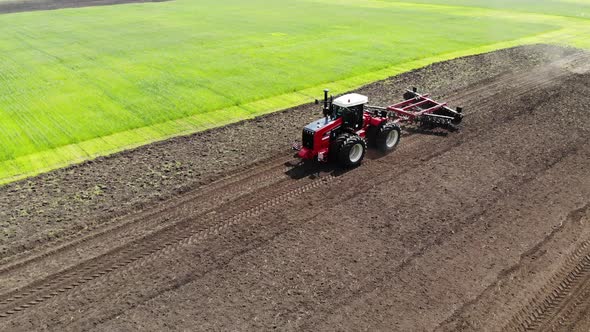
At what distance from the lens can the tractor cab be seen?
52.7 ft

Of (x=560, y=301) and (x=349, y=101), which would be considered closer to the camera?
(x=560, y=301)

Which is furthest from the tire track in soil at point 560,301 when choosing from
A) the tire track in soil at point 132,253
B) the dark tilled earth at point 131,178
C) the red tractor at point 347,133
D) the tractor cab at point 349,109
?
the dark tilled earth at point 131,178

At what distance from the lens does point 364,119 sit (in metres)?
17.2

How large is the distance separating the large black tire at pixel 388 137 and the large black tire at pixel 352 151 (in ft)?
3.47

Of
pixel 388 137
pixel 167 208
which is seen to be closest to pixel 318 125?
pixel 388 137

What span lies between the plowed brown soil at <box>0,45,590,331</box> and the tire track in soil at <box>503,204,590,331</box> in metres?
0.05

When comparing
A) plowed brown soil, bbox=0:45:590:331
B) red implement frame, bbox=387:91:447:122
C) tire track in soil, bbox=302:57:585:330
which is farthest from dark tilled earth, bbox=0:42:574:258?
tire track in soil, bbox=302:57:585:330

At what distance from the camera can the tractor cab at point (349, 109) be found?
1606cm

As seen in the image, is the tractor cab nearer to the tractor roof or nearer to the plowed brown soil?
the tractor roof

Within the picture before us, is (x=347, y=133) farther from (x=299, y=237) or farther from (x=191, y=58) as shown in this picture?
(x=191, y=58)

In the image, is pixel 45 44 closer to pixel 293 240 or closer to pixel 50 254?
pixel 50 254

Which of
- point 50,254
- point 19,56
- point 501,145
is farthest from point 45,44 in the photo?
point 501,145

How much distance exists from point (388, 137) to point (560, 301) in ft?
28.4

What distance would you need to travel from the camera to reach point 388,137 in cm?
1747
